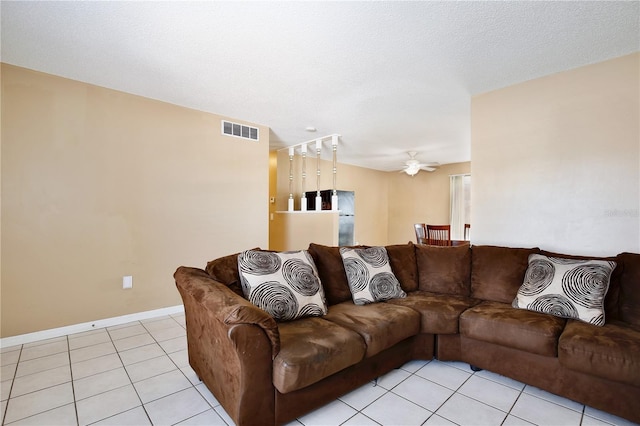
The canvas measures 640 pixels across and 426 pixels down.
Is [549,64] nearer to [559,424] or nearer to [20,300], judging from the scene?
[559,424]

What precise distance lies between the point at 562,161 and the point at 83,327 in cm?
482

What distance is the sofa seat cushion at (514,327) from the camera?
1.86 m

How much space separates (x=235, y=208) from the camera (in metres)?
3.99

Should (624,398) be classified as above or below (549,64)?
below

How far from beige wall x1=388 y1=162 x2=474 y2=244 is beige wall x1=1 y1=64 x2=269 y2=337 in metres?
5.31

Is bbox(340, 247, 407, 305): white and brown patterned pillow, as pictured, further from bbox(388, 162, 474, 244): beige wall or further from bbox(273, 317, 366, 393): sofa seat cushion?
bbox(388, 162, 474, 244): beige wall

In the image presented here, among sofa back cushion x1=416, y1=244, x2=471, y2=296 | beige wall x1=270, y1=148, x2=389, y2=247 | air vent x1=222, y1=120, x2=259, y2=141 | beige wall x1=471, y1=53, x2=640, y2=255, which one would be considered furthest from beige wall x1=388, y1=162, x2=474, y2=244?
air vent x1=222, y1=120, x2=259, y2=141

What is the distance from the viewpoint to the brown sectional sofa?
1482 millimetres

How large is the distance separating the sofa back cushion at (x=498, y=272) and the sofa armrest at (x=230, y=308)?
196cm

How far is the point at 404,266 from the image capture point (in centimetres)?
286

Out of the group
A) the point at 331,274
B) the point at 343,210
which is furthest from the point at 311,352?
the point at 343,210

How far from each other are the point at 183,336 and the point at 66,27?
2641 mm

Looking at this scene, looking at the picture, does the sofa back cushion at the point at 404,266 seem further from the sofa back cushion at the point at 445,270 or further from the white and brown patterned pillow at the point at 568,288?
the white and brown patterned pillow at the point at 568,288

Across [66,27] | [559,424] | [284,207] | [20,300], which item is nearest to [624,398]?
[559,424]
